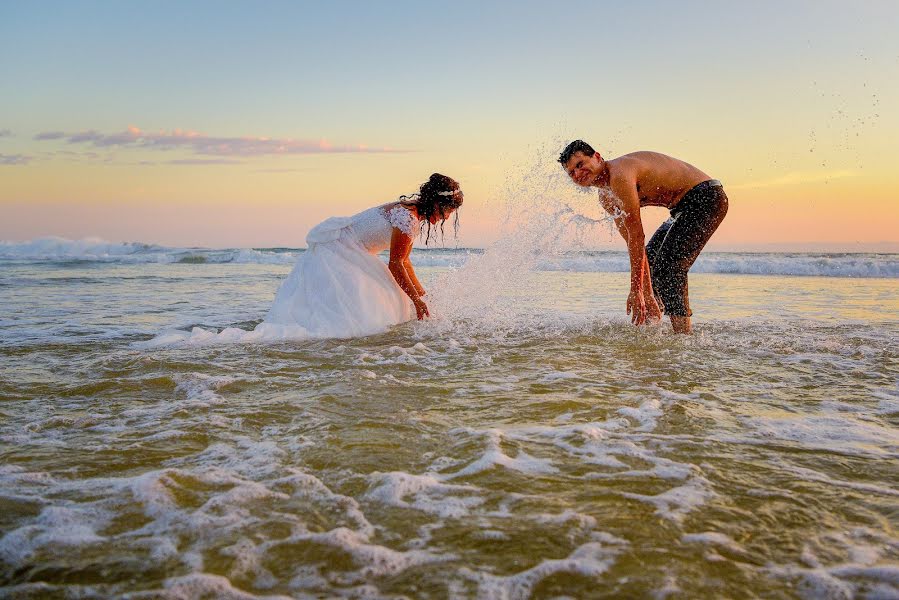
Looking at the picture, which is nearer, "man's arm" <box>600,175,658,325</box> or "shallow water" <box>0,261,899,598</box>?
"shallow water" <box>0,261,899,598</box>

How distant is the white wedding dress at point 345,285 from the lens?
21.1 feet

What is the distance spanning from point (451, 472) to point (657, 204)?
4.29 metres

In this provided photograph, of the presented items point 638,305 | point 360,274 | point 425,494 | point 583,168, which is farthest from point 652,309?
point 425,494

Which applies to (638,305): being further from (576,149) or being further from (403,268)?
(403,268)

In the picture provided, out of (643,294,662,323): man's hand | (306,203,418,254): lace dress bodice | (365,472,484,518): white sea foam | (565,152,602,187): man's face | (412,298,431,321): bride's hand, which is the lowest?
(365,472,484,518): white sea foam

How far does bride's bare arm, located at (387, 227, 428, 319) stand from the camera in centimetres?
646

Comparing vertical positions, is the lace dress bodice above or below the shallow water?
above

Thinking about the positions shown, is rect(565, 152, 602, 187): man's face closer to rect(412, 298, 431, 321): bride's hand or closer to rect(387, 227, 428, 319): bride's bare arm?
rect(387, 227, 428, 319): bride's bare arm

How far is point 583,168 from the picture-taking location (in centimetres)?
533

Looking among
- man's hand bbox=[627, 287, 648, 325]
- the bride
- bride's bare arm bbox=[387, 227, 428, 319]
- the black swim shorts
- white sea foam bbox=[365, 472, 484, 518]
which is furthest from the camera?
bride's bare arm bbox=[387, 227, 428, 319]

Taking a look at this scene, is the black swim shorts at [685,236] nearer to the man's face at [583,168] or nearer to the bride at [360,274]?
the man's face at [583,168]

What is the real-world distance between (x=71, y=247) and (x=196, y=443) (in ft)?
113

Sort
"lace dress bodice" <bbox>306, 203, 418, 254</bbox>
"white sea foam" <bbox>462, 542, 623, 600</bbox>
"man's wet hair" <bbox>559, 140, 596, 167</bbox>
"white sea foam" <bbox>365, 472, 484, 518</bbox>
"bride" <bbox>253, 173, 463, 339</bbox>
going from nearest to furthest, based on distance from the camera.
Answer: "white sea foam" <bbox>462, 542, 623, 600</bbox>
"white sea foam" <bbox>365, 472, 484, 518</bbox>
"man's wet hair" <bbox>559, 140, 596, 167</bbox>
"bride" <bbox>253, 173, 463, 339</bbox>
"lace dress bodice" <bbox>306, 203, 418, 254</bbox>

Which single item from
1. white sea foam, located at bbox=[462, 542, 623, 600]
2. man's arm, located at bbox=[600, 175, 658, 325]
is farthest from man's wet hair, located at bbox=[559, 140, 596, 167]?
white sea foam, located at bbox=[462, 542, 623, 600]
